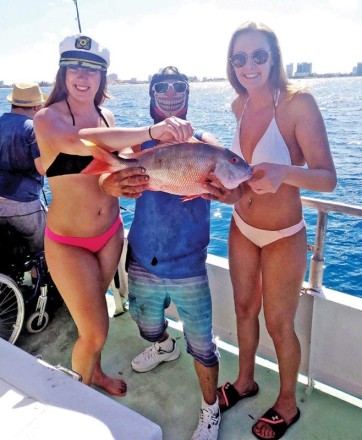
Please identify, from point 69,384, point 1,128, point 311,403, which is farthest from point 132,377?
point 1,128

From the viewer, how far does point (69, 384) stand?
1.43 meters

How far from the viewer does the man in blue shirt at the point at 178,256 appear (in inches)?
96.1

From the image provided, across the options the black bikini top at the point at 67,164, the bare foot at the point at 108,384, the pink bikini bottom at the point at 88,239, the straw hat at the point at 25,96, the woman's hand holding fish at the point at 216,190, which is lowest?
the bare foot at the point at 108,384

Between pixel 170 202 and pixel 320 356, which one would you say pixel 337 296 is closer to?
pixel 320 356

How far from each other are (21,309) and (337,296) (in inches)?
103

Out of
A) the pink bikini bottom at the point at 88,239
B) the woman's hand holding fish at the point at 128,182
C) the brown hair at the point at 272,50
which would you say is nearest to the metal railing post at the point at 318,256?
the brown hair at the point at 272,50

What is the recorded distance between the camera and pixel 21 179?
3.66m

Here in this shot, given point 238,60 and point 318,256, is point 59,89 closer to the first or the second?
point 238,60

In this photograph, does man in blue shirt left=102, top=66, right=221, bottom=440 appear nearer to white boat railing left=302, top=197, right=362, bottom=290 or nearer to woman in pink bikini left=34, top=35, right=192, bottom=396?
woman in pink bikini left=34, top=35, right=192, bottom=396

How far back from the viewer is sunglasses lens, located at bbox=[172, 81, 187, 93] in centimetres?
240

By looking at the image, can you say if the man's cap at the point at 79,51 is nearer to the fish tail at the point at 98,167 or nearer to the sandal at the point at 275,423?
the fish tail at the point at 98,167

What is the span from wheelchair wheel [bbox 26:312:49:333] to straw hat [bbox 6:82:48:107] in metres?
2.04

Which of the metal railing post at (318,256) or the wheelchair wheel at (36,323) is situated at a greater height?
the metal railing post at (318,256)

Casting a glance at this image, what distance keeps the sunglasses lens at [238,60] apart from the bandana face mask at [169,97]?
31 cm
